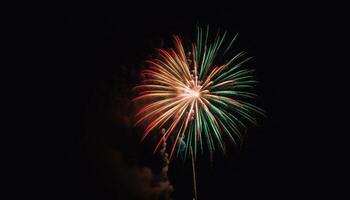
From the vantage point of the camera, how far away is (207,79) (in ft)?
33.9

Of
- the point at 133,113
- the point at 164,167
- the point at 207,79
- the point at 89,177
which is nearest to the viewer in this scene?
the point at 207,79

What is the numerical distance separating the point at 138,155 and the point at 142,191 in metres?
2.00

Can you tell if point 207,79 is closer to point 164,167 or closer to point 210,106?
point 210,106

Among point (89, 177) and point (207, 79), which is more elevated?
point (207, 79)

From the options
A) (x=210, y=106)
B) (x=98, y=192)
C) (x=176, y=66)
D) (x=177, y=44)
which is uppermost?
(x=177, y=44)

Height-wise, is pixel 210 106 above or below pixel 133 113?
below

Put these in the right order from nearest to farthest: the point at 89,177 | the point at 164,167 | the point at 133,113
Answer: the point at 133,113 < the point at 89,177 < the point at 164,167

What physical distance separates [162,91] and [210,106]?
1.64 m

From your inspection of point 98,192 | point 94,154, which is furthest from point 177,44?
point 98,192

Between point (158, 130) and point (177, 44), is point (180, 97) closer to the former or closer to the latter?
point (177, 44)

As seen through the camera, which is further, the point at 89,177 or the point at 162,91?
the point at 89,177

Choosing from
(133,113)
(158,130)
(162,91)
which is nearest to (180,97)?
(162,91)

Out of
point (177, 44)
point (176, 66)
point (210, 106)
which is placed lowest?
point (210, 106)

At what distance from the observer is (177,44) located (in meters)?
10.6
